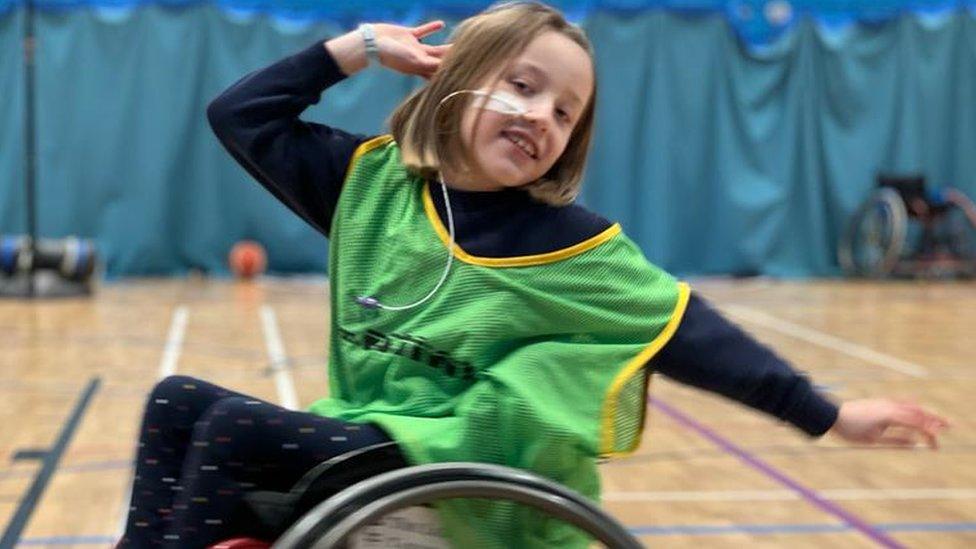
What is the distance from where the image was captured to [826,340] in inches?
214

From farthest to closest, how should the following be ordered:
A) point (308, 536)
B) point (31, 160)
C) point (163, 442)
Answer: point (31, 160), point (163, 442), point (308, 536)

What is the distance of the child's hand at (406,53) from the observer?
152 cm

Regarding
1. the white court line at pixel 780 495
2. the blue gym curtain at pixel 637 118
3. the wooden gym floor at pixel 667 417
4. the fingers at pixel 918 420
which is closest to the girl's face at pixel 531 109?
the fingers at pixel 918 420

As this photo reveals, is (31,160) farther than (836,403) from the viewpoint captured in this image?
Yes

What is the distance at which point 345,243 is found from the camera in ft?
4.83

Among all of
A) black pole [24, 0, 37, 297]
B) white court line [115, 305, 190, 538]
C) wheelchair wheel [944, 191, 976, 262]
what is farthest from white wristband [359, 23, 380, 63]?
wheelchair wheel [944, 191, 976, 262]

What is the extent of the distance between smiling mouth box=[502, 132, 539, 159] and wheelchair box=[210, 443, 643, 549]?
365 mm

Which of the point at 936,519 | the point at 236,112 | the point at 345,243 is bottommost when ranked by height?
the point at 936,519

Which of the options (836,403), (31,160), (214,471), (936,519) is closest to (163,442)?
(214,471)

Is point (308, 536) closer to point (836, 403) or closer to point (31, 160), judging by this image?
point (836, 403)

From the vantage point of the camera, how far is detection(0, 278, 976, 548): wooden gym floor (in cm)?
261

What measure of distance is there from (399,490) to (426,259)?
34 cm

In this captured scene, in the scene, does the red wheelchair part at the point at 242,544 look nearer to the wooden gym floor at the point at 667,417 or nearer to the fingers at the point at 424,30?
the fingers at the point at 424,30

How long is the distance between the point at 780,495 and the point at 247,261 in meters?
5.17
